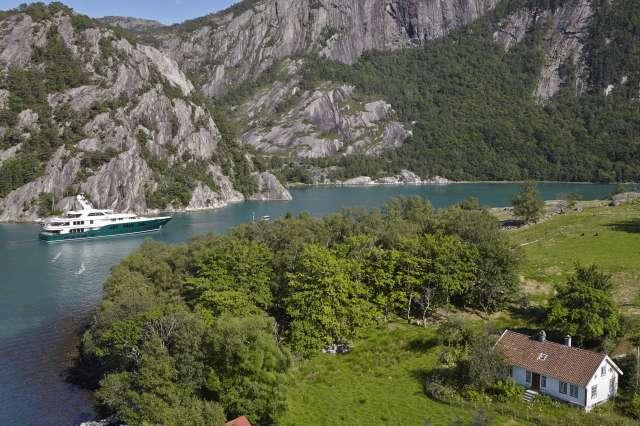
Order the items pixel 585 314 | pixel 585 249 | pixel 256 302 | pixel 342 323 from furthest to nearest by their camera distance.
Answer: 1. pixel 585 249
2. pixel 256 302
3. pixel 342 323
4. pixel 585 314

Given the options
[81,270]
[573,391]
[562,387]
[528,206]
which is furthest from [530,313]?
[81,270]

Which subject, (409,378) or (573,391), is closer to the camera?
(573,391)

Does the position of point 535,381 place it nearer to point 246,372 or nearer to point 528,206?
point 246,372

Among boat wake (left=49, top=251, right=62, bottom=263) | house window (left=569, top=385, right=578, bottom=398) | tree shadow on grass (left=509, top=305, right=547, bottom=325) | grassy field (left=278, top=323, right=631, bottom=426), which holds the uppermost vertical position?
boat wake (left=49, top=251, right=62, bottom=263)

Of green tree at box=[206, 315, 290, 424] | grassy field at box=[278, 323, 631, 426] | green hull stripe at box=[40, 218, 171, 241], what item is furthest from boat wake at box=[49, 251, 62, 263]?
green tree at box=[206, 315, 290, 424]

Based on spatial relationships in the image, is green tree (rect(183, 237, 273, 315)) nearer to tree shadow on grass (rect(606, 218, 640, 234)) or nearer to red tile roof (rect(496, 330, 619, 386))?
red tile roof (rect(496, 330, 619, 386))

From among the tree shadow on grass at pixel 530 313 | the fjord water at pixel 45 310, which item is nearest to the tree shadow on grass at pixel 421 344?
the tree shadow on grass at pixel 530 313

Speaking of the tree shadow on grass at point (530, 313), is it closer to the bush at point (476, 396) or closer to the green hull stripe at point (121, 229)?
the bush at point (476, 396)
